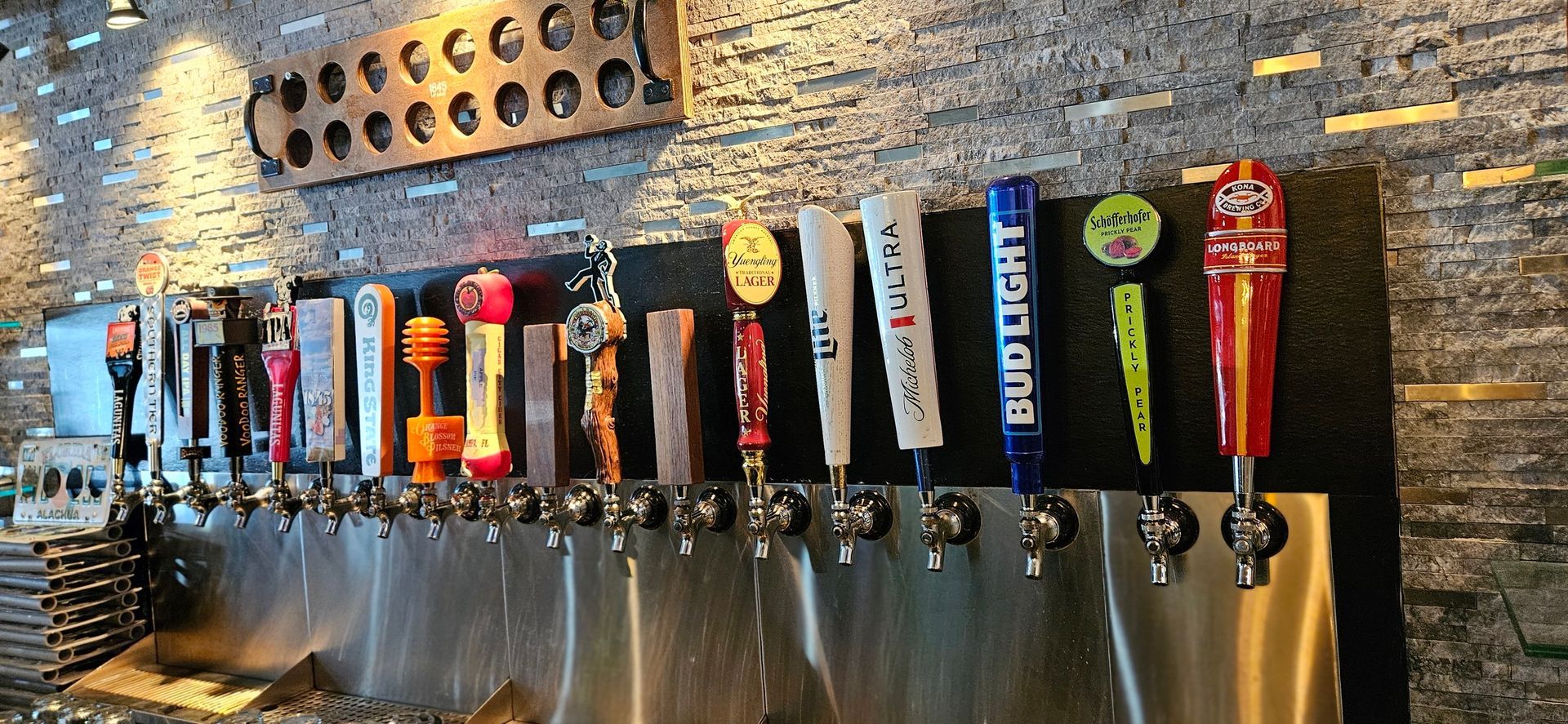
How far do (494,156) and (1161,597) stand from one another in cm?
154

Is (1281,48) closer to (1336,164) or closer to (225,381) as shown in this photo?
(1336,164)

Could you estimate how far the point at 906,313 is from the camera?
158cm

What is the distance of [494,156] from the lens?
2.15 m

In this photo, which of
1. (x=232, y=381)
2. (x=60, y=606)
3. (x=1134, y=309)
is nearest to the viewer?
(x=1134, y=309)

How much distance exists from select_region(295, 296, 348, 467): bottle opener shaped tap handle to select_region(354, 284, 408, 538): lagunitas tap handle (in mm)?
54

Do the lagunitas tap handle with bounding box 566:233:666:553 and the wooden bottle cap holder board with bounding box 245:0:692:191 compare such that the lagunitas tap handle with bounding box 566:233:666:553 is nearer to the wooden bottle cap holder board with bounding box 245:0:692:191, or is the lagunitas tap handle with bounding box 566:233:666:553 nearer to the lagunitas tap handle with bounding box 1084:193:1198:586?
the wooden bottle cap holder board with bounding box 245:0:692:191

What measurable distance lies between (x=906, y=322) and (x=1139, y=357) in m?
0.34

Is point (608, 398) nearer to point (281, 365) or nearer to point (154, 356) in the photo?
point (281, 365)

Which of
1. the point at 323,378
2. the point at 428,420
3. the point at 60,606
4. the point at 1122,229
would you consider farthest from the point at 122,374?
the point at 1122,229

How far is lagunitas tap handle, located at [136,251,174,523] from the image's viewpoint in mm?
2420

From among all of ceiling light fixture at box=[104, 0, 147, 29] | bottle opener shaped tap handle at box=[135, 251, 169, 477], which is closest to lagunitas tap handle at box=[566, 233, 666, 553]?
bottle opener shaped tap handle at box=[135, 251, 169, 477]

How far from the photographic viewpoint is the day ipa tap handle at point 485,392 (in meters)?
1.89

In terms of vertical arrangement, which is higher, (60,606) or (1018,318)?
(1018,318)

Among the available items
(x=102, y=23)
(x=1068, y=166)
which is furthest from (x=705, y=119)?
(x=102, y=23)
